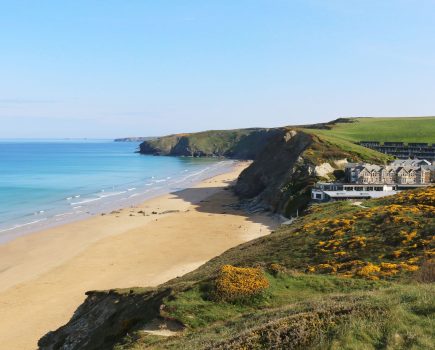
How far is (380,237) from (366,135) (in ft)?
430

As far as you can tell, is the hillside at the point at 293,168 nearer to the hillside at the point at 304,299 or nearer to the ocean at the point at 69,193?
the ocean at the point at 69,193

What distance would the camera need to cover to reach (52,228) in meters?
72.2

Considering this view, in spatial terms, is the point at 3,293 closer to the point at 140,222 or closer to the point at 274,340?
the point at 140,222

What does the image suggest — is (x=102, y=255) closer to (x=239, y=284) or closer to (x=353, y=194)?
(x=353, y=194)

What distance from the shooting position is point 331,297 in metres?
17.2

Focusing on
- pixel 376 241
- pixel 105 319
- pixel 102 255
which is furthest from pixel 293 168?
pixel 105 319

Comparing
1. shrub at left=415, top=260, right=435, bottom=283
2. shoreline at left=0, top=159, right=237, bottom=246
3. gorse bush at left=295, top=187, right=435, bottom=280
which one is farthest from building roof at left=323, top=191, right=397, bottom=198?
shoreline at left=0, top=159, right=237, bottom=246

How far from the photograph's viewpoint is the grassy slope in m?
12.2

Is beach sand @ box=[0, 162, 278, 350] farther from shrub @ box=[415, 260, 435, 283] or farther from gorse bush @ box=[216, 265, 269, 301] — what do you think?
shrub @ box=[415, 260, 435, 283]

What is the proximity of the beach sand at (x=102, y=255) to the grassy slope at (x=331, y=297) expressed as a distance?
1699cm

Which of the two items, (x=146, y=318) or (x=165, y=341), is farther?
(x=146, y=318)

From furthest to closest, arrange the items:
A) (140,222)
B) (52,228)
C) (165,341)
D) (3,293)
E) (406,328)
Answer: (140,222), (52,228), (3,293), (165,341), (406,328)

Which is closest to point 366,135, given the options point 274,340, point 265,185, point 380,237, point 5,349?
point 265,185

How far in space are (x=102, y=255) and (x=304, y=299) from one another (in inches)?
1690
